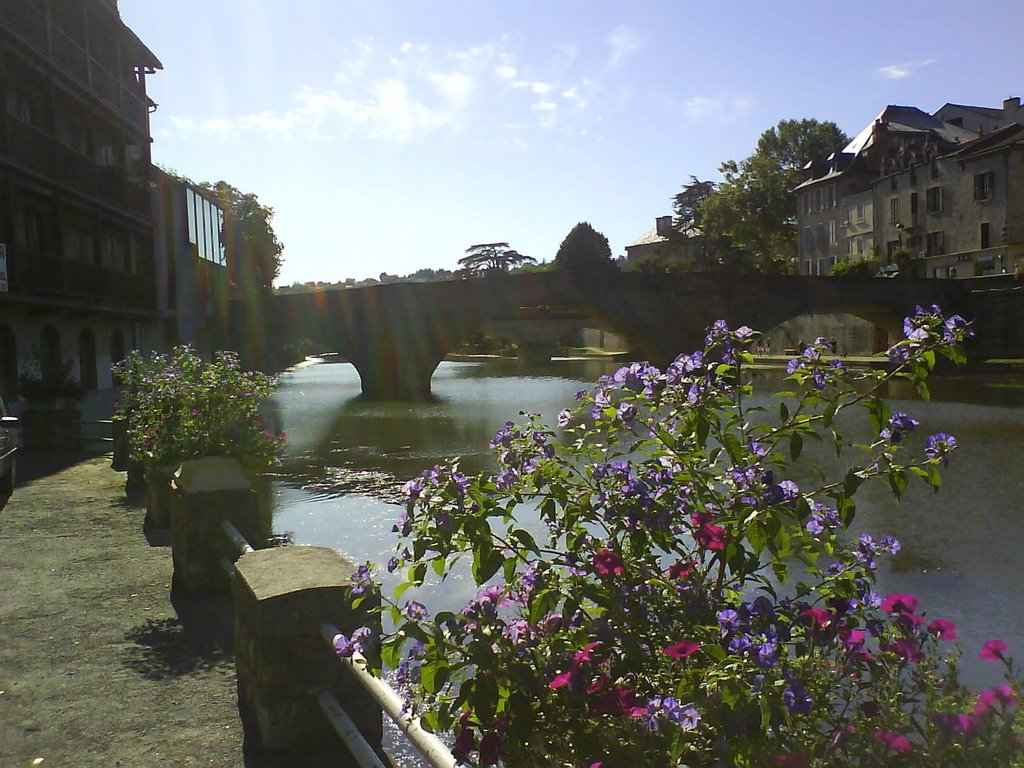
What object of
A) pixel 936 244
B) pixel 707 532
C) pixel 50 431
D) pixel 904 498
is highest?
pixel 936 244

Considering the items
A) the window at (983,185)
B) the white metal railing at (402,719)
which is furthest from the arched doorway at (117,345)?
the window at (983,185)

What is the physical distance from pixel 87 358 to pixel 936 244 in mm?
46586

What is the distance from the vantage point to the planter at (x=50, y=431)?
16.1 m

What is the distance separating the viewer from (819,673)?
252 cm

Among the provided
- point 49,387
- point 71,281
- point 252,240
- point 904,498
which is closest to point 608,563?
point 904,498

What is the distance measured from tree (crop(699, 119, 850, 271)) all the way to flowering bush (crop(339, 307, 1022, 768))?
7252 cm

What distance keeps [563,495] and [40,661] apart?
3506mm

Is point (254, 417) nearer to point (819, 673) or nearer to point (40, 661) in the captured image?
point (40, 661)

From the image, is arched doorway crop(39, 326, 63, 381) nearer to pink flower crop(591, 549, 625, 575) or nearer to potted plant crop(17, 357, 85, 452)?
potted plant crop(17, 357, 85, 452)

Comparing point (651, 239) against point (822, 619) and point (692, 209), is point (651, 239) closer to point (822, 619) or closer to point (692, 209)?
point (692, 209)

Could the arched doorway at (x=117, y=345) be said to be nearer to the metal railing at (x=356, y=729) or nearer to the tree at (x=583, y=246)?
the metal railing at (x=356, y=729)

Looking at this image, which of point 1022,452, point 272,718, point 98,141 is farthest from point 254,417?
point 98,141

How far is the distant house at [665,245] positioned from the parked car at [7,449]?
3493 inches

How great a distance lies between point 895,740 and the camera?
197 centimetres
